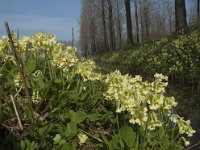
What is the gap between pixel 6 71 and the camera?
8.46 ft

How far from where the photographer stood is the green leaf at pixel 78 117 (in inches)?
86.2

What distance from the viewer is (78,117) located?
2.21 m

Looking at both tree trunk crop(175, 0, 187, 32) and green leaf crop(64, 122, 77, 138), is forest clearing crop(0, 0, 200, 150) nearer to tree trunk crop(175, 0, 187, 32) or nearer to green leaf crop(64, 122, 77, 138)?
green leaf crop(64, 122, 77, 138)

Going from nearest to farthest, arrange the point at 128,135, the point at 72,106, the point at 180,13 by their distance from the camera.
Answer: the point at 128,135
the point at 72,106
the point at 180,13

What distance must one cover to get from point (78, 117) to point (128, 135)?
0.34 m

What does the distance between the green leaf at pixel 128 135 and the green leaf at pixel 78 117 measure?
0.27 meters

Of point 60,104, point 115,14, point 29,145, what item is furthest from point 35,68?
point 115,14

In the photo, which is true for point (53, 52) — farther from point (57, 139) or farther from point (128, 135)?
point (128, 135)

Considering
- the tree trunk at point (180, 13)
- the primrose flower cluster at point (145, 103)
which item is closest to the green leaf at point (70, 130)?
the primrose flower cluster at point (145, 103)

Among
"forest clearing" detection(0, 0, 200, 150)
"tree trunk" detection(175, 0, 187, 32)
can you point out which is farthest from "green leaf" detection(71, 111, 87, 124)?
"tree trunk" detection(175, 0, 187, 32)

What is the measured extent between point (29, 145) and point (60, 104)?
0.42 m

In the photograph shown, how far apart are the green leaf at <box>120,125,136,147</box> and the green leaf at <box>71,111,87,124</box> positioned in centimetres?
27

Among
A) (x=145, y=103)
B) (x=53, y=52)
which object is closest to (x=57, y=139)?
(x=145, y=103)

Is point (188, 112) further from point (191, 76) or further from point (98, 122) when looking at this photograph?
point (98, 122)
